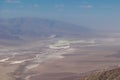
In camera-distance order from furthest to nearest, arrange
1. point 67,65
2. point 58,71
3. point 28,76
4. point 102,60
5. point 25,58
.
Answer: point 25,58 → point 102,60 → point 67,65 → point 58,71 → point 28,76

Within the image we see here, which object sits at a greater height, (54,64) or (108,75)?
(108,75)

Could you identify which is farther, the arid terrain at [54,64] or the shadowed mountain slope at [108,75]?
the arid terrain at [54,64]

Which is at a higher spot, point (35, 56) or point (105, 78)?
point (105, 78)

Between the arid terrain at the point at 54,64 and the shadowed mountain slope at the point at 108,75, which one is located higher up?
the shadowed mountain slope at the point at 108,75

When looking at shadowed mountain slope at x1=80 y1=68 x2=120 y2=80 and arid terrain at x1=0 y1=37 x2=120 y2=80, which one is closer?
shadowed mountain slope at x1=80 y1=68 x2=120 y2=80

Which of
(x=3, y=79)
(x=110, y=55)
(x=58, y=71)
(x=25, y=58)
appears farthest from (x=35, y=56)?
(x=3, y=79)

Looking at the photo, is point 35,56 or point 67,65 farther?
point 35,56

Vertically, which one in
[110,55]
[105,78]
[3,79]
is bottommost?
[110,55]

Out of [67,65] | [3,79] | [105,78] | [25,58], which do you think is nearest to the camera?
[105,78]

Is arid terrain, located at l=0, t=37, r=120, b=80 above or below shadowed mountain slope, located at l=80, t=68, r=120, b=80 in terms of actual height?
below

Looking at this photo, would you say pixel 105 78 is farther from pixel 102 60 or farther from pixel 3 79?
pixel 102 60

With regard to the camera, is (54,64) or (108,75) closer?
(108,75)
